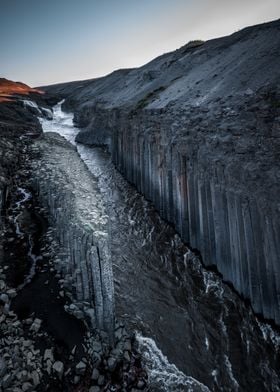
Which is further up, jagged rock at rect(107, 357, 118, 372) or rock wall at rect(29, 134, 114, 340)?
rock wall at rect(29, 134, 114, 340)

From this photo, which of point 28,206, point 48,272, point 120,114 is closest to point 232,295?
point 48,272

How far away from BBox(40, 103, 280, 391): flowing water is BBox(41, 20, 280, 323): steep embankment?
2.72 ft

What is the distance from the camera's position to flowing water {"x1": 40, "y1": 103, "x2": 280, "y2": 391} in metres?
7.25

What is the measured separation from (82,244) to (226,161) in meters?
6.24

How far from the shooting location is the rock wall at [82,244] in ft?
26.1

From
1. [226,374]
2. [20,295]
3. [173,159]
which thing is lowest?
[226,374]

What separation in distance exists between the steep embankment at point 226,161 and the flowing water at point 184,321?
83 centimetres

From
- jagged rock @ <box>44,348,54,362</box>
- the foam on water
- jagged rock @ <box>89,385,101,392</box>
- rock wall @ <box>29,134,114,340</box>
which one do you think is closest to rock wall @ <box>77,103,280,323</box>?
the foam on water

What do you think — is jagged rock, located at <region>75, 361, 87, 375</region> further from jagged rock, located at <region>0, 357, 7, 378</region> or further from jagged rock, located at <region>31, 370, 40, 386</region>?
jagged rock, located at <region>0, 357, 7, 378</region>

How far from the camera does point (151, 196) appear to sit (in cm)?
1669

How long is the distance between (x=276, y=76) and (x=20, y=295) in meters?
13.2

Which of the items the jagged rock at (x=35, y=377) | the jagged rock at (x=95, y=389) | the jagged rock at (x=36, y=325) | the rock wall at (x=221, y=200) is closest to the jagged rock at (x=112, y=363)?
the jagged rock at (x=95, y=389)

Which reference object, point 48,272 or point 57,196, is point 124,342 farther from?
point 57,196

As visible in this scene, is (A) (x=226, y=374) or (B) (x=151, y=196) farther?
(B) (x=151, y=196)
